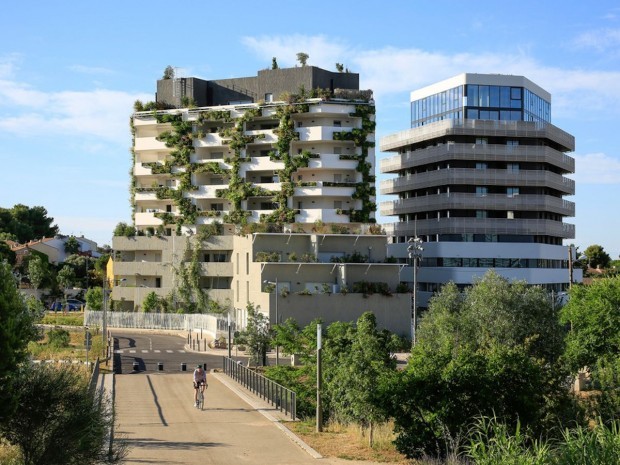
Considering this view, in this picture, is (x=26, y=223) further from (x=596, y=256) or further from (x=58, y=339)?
(x=596, y=256)

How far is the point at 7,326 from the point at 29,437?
2586 millimetres

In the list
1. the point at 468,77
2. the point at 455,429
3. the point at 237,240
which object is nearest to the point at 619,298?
the point at 455,429

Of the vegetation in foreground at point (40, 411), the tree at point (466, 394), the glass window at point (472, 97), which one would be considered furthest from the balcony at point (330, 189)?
the vegetation in foreground at point (40, 411)

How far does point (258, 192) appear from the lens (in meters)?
81.8

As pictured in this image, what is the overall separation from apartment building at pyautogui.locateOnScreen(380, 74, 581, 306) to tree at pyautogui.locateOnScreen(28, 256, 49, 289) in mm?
43334

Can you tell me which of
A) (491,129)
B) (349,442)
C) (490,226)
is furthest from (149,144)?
(349,442)

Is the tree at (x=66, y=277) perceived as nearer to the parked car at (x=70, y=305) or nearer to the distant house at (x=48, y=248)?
the parked car at (x=70, y=305)

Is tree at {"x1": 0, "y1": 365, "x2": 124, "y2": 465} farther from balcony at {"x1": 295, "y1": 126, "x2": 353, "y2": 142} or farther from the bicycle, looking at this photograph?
balcony at {"x1": 295, "y1": 126, "x2": 353, "y2": 142}

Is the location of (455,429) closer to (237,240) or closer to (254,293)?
(254,293)

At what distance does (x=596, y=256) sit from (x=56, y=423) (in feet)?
417

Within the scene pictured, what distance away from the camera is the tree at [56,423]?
1822 centimetres

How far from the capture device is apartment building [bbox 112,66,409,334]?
72.4m

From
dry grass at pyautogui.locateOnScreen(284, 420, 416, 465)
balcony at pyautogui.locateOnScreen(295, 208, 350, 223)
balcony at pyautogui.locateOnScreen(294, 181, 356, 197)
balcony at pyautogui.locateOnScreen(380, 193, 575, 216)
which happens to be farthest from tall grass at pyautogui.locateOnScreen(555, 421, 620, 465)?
balcony at pyautogui.locateOnScreen(380, 193, 575, 216)

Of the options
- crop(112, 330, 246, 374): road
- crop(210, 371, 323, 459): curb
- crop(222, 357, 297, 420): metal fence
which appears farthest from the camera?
crop(112, 330, 246, 374): road
